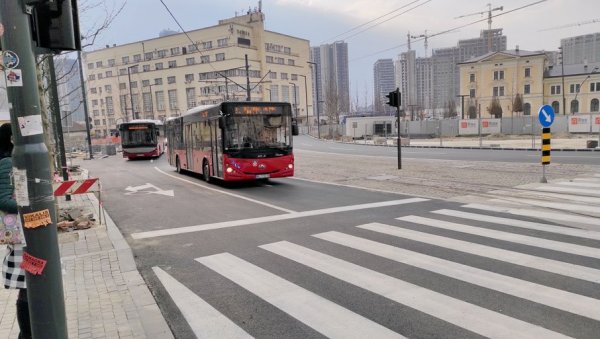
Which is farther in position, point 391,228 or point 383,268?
point 391,228

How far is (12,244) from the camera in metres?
3.83

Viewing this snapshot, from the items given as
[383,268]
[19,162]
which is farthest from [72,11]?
[383,268]

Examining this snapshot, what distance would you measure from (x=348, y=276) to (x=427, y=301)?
3.88ft

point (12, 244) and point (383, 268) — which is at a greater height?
point (12, 244)

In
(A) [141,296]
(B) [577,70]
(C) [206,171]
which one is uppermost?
(B) [577,70]

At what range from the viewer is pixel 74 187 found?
29.0 ft

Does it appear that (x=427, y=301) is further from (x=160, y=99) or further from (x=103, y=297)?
(x=160, y=99)

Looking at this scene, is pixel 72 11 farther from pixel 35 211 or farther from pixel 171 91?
pixel 171 91

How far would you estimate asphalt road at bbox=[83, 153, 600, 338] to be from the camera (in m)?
4.45

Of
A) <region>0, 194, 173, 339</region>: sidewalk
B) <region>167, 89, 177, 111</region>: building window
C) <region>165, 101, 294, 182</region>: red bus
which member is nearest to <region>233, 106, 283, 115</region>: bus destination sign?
<region>165, 101, 294, 182</region>: red bus

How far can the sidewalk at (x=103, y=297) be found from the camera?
445 cm

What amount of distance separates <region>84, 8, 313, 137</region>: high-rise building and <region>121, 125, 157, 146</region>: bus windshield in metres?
57.3

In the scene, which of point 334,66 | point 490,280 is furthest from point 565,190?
point 334,66

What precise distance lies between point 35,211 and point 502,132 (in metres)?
56.2
